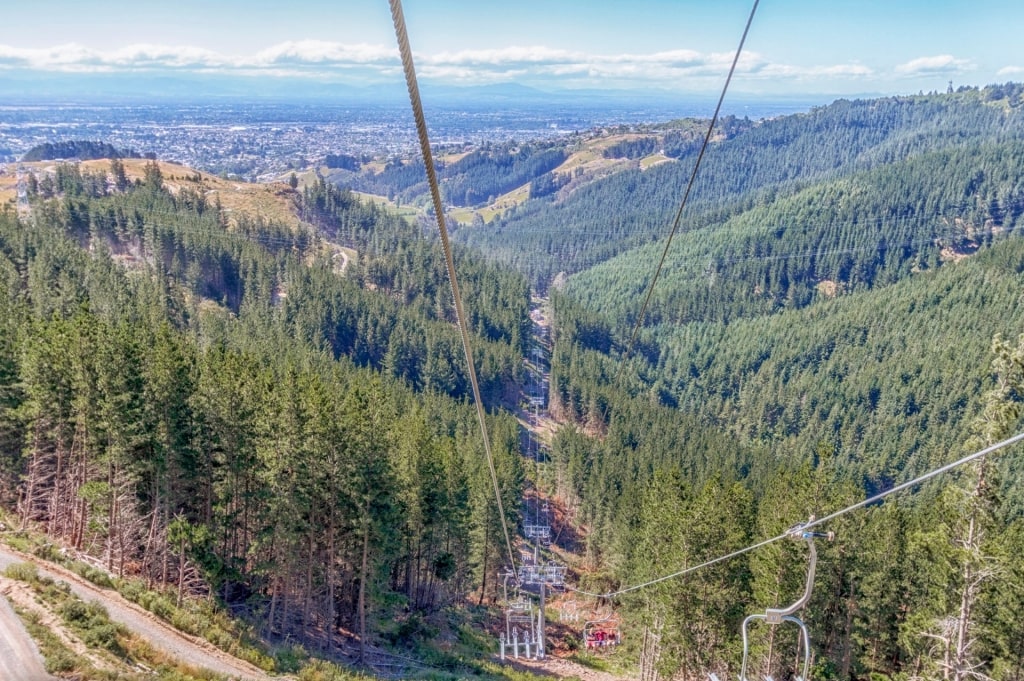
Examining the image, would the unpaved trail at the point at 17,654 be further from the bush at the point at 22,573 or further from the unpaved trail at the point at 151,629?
the unpaved trail at the point at 151,629

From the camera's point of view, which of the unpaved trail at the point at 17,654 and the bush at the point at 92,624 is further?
the bush at the point at 92,624

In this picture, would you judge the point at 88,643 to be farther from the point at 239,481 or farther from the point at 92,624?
the point at 239,481

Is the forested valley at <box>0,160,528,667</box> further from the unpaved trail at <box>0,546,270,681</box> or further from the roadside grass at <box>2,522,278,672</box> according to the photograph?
the unpaved trail at <box>0,546,270,681</box>

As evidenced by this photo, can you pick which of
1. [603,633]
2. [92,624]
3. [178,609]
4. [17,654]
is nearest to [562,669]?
[603,633]

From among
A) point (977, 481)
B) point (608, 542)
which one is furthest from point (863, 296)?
point (977, 481)

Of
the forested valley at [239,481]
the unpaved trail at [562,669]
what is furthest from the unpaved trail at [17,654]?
the unpaved trail at [562,669]

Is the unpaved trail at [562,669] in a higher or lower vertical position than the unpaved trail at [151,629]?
lower

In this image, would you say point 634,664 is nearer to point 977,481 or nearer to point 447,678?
point 447,678

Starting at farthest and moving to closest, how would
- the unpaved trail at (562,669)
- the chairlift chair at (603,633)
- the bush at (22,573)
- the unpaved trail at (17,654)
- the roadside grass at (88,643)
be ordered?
the chairlift chair at (603,633) → the unpaved trail at (562,669) → the bush at (22,573) → the roadside grass at (88,643) → the unpaved trail at (17,654)
